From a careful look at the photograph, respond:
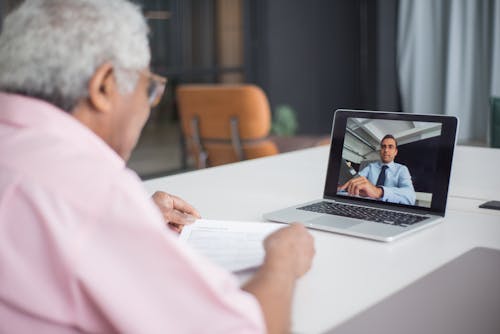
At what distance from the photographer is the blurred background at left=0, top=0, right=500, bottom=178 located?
582cm

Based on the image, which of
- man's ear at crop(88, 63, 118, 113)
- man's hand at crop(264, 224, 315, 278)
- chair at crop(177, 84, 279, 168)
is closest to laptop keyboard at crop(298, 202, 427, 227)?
man's hand at crop(264, 224, 315, 278)

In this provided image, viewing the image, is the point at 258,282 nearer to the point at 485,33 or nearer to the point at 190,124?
the point at 190,124

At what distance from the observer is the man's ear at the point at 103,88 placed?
869mm

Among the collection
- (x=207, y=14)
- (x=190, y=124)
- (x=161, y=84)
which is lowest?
(x=190, y=124)

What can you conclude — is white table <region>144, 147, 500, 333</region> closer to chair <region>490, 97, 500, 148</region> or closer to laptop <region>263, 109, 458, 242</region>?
laptop <region>263, 109, 458, 242</region>

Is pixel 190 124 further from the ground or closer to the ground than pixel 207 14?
closer to the ground

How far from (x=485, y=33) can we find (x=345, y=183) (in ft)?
17.4

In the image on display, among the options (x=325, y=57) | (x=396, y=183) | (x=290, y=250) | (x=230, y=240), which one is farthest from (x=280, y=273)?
(x=325, y=57)

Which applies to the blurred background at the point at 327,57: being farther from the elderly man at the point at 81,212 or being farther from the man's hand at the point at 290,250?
the elderly man at the point at 81,212

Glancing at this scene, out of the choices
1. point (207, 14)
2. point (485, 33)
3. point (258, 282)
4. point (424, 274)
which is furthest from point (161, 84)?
point (485, 33)

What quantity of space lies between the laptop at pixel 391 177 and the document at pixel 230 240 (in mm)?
131

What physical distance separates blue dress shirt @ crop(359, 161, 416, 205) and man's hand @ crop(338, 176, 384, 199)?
1 centimetres

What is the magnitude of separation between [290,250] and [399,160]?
47 centimetres

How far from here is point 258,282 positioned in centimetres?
97
